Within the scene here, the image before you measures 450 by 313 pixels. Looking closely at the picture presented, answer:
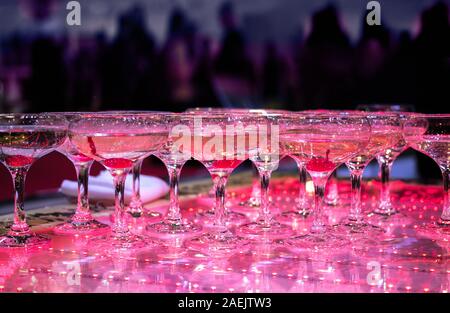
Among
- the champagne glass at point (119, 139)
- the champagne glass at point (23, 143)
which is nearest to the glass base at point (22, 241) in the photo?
the champagne glass at point (23, 143)

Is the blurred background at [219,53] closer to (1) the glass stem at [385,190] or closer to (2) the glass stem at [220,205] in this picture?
(1) the glass stem at [385,190]

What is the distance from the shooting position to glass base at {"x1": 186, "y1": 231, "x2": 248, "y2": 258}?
105 centimetres

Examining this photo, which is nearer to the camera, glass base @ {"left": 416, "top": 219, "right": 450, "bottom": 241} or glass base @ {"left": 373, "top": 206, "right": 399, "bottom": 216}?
glass base @ {"left": 416, "top": 219, "right": 450, "bottom": 241}

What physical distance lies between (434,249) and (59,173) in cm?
186

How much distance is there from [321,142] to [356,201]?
0.90ft

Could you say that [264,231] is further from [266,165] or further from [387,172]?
[387,172]

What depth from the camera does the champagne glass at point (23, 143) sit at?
1.08 m

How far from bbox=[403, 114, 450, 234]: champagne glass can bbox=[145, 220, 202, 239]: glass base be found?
1.49 ft

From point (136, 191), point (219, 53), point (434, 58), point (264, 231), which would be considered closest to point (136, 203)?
point (136, 191)

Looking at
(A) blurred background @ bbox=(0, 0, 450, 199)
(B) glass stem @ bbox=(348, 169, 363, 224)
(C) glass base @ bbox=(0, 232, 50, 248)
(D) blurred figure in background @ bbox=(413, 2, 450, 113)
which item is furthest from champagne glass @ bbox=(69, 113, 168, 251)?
(A) blurred background @ bbox=(0, 0, 450, 199)

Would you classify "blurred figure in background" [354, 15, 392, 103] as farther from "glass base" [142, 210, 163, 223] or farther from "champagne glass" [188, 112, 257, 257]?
"champagne glass" [188, 112, 257, 257]

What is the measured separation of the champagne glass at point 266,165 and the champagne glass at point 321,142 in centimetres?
2

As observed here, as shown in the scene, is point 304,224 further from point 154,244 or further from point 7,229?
point 7,229
